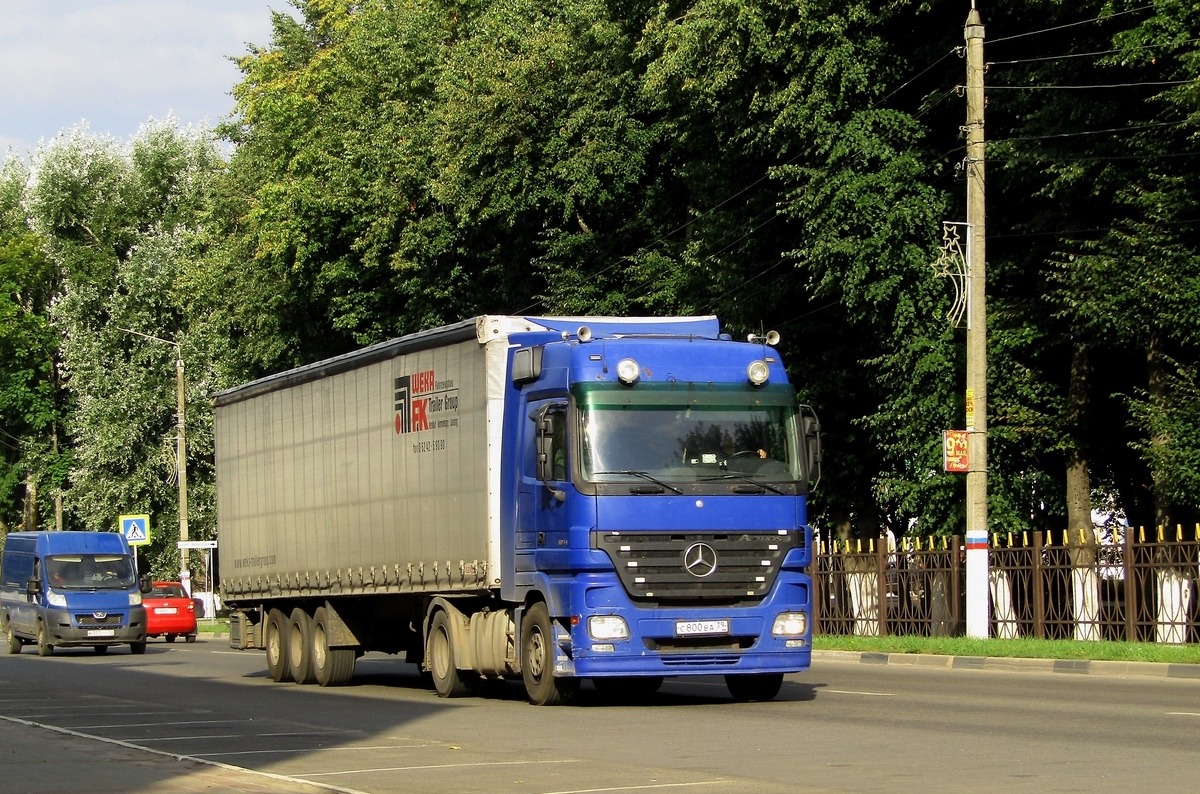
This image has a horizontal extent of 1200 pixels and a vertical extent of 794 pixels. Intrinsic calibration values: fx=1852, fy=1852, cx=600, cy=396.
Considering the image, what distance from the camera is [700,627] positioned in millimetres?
17344

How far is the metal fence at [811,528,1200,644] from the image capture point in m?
26.8

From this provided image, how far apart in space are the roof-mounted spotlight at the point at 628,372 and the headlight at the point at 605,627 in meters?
2.23

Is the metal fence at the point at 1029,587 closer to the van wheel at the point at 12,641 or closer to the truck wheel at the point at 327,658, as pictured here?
the truck wheel at the point at 327,658

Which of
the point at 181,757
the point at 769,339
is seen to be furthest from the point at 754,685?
the point at 181,757

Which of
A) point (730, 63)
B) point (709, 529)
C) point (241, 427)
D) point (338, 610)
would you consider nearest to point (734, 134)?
point (730, 63)

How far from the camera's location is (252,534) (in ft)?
86.0

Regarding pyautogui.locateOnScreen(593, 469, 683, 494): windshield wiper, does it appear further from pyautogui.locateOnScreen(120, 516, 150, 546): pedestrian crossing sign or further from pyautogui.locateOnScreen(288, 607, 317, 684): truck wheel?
pyautogui.locateOnScreen(120, 516, 150, 546): pedestrian crossing sign

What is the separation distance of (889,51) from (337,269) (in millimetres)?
19846

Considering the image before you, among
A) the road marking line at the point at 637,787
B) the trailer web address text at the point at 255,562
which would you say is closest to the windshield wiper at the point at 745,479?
the road marking line at the point at 637,787

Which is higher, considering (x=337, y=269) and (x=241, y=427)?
(x=337, y=269)

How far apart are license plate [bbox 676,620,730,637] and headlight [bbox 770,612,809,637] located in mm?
562

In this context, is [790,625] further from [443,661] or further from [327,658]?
[327,658]

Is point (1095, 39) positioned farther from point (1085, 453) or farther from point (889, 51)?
point (1085, 453)

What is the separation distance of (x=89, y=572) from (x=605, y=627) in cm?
2488
